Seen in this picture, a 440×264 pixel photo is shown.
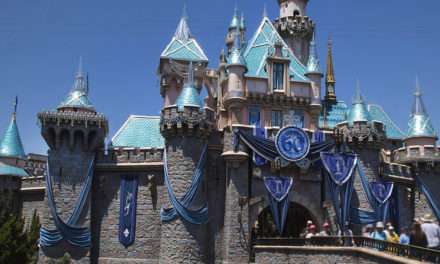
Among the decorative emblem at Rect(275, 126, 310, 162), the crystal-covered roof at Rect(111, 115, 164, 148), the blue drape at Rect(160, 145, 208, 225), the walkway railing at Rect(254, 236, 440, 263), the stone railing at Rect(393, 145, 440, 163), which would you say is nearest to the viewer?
the walkway railing at Rect(254, 236, 440, 263)

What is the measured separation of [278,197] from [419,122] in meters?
14.0

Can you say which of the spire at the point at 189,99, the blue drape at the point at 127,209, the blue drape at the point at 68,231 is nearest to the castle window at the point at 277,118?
the spire at the point at 189,99

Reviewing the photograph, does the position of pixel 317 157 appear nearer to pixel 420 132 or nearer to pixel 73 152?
pixel 420 132

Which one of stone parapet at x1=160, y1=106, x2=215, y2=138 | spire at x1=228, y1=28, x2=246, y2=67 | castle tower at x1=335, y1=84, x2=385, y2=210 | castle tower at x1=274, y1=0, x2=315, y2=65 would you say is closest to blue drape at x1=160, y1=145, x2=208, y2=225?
stone parapet at x1=160, y1=106, x2=215, y2=138

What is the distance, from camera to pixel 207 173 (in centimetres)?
3225

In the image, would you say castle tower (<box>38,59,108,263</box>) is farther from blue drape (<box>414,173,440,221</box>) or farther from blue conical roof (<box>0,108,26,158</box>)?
blue drape (<box>414,173,440,221</box>)

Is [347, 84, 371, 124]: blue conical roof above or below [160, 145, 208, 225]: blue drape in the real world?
above

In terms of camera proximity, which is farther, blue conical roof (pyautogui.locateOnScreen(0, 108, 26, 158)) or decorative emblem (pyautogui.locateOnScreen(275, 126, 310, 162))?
blue conical roof (pyautogui.locateOnScreen(0, 108, 26, 158))

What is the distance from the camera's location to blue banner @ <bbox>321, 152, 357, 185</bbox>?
3203 centimetres

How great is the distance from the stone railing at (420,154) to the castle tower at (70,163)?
19.6 meters

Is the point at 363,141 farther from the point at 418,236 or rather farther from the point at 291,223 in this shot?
the point at 418,236

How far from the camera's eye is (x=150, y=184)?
32781mm

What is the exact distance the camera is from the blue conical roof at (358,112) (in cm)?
3434

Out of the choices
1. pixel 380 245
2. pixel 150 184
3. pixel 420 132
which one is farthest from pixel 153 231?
pixel 420 132
